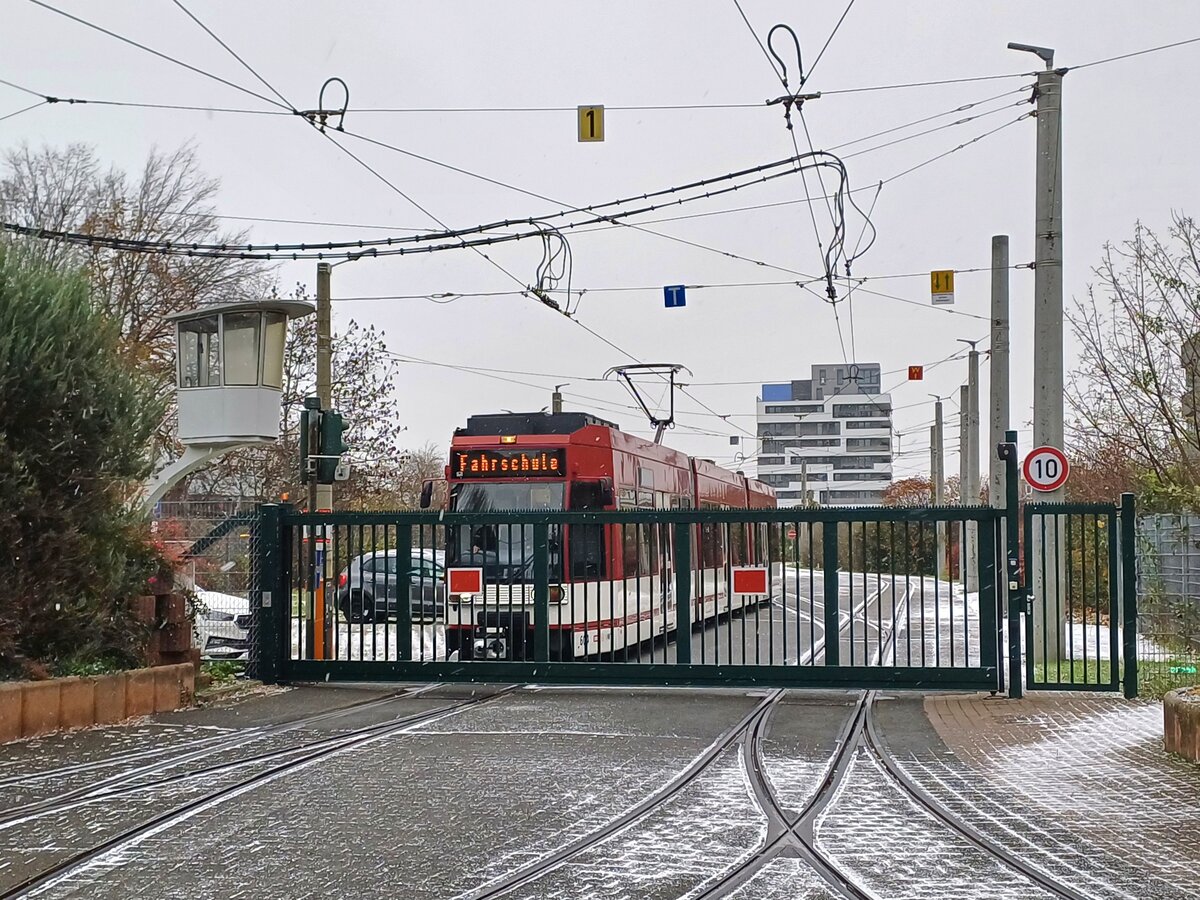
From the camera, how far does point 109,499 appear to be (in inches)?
487

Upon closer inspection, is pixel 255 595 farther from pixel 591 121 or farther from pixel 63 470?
pixel 591 121

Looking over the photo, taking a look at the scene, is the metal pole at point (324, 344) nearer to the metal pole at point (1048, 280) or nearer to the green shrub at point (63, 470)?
the green shrub at point (63, 470)

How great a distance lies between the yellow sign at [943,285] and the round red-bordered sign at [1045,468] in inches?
271

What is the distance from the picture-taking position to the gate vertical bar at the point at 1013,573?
13195 millimetres

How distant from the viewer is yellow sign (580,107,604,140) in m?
17.0

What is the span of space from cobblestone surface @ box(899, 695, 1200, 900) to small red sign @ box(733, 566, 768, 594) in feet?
6.77

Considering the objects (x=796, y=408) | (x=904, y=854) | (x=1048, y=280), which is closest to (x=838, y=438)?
(x=796, y=408)

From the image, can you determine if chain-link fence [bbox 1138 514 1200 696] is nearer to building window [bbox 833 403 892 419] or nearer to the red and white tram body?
the red and white tram body

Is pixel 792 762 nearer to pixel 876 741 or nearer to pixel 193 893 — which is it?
pixel 876 741

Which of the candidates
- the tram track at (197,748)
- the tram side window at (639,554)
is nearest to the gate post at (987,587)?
the tram side window at (639,554)

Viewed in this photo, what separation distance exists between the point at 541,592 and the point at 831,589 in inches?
124

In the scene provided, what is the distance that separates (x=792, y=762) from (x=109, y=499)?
21.3ft

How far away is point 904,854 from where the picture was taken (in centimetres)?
728

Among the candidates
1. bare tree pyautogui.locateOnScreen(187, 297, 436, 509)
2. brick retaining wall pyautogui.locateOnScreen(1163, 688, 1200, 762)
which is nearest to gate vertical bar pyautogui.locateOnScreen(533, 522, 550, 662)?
brick retaining wall pyautogui.locateOnScreen(1163, 688, 1200, 762)
